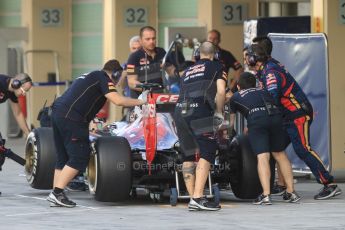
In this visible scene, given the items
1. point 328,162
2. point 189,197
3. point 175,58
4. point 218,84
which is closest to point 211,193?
point 189,197

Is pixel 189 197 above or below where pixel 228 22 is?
below

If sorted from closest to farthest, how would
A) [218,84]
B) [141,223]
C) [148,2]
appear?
[141,223] → [218,84] → [148,2]

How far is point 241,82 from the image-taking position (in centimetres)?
1454

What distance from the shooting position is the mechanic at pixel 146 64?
1627 cm

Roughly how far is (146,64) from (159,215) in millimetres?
3544

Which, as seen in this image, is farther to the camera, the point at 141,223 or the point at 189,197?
the point at 189,197

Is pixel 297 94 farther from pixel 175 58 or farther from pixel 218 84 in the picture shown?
pixel 175 58

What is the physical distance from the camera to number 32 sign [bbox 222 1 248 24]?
2223cm

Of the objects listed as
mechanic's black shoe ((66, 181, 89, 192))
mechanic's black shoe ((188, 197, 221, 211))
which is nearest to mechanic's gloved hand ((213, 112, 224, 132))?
mechanic's black shoe ((188, 197, 221, 211))

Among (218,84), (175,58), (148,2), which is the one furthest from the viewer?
(148,2)

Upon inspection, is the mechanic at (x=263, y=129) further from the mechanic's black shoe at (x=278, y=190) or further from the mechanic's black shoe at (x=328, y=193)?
the mechanic's black shoe at (x=278, y=190)

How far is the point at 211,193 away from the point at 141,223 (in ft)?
5.44

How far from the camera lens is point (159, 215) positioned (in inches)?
519

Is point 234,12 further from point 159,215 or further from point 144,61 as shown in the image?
point 159,215
